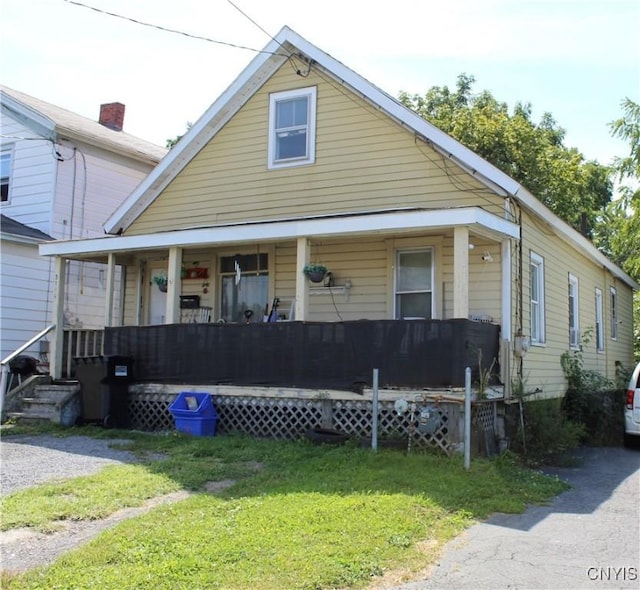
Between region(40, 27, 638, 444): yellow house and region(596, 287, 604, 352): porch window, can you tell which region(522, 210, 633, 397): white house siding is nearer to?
region(40, 27, 638, 444): yellow house

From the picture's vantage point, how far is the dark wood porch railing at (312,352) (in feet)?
31.2

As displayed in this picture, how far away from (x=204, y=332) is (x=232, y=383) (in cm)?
103

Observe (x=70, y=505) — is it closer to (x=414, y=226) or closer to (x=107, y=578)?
(x=107, y=578)

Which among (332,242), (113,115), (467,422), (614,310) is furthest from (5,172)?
(614,310)

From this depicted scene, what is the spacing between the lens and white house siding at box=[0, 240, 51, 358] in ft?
52.1

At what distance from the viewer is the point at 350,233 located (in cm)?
1045

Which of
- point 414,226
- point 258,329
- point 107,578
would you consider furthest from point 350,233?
point 107,578

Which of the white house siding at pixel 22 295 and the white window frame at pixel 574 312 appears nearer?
the white window frame at pixel 574 312

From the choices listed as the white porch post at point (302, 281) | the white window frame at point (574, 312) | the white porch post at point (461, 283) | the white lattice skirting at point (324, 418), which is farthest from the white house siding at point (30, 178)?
the white window frame at point (574, 312)

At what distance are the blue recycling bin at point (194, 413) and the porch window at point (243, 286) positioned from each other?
109 inches

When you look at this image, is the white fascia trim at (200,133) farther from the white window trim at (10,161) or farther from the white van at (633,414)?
the white van at (633,414)

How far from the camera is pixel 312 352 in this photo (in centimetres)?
1052

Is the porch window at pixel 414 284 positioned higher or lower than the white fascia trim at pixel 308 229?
lower

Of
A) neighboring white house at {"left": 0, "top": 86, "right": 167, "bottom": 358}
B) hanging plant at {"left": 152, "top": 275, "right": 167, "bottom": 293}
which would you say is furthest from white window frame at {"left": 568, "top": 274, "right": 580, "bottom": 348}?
neighboring white house at {"left": 0, "top": 86, "right": 167, "bottom": 358}
